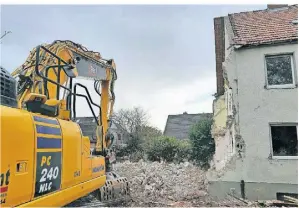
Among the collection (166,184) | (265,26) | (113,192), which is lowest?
(166,184)

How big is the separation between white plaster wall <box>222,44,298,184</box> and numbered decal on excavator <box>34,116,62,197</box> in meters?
7.86

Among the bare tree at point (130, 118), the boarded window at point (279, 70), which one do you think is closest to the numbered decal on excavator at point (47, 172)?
the boarded window at point (279, 70)

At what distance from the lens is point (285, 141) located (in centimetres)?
1046

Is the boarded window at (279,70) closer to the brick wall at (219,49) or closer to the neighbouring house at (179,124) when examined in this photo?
the brick wall at (219,49)

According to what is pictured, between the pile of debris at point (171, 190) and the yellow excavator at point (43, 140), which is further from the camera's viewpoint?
the pile of debris at point (171, 190)

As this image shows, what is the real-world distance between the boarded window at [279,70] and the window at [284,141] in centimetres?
154

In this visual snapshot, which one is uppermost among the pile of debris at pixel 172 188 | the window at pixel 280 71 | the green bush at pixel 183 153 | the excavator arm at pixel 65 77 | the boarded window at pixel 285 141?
the window at pixel 280 71

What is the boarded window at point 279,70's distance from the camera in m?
10.7

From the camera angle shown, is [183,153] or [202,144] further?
[183,153]

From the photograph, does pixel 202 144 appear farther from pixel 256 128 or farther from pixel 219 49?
pixel 256 128

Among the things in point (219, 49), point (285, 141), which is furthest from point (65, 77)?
point (219, 49)

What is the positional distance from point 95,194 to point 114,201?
93cm

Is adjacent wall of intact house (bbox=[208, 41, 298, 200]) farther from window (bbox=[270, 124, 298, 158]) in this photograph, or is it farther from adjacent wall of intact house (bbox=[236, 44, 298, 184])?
window (bbox=[270, 124, 298, 158])

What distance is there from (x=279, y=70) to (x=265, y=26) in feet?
7.53
